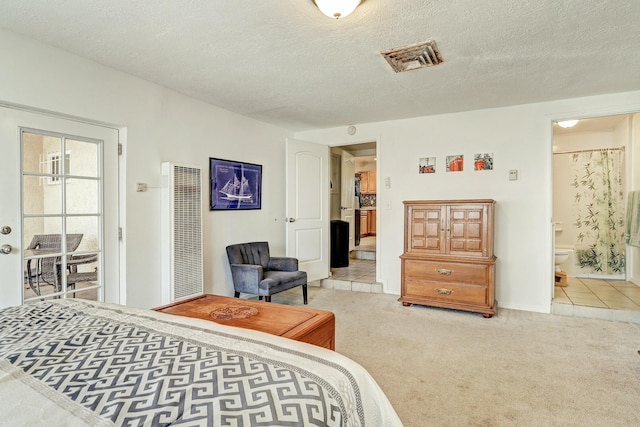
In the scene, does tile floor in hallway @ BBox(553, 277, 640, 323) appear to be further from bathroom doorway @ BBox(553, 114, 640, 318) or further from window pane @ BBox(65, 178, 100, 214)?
window pane @ BBox(65, 178, 100, 214)

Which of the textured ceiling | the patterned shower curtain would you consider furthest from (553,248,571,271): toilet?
the textured ceiling

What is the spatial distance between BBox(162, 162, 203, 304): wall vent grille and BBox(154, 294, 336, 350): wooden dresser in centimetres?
97

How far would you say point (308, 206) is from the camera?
4.82m

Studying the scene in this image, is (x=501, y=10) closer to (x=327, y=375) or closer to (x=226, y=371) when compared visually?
(x=327, y=375)

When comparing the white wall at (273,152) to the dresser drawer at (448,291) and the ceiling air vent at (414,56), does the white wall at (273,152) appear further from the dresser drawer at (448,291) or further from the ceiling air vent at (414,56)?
the ceiling air vent at (414,56)

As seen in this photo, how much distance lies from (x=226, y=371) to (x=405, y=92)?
3.21 m

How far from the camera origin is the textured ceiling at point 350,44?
79.3 inches

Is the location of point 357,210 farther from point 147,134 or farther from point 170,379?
point 170,379

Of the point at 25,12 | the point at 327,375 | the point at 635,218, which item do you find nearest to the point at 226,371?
the point at 327,375

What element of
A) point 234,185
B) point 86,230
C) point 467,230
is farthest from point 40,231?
point 467,230

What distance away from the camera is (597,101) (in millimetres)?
3539

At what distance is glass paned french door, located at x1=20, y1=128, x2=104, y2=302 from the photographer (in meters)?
2.44

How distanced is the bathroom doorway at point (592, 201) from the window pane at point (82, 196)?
5243mm

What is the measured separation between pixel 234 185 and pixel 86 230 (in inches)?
66.6
